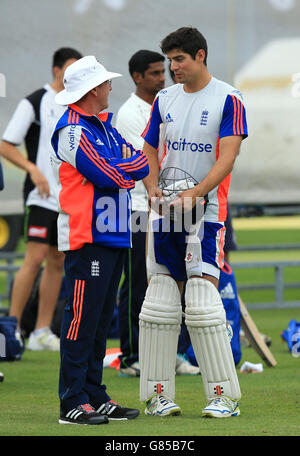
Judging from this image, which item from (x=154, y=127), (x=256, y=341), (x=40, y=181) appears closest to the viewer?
(x=154, y=127)

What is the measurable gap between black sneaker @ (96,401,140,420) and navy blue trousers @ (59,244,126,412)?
0.15 meters

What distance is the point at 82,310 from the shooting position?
16.2 feet

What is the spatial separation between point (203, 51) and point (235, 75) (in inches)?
181

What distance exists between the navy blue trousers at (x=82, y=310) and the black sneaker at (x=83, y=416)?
28 mm

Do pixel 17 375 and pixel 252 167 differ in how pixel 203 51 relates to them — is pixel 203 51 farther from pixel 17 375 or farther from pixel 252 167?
pixel 252 167

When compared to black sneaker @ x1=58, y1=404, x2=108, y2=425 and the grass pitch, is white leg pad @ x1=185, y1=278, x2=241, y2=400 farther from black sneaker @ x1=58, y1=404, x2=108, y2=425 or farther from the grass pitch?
black sneaker @ x1=58, y1=404, x2=108, y2=425

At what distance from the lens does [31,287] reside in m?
8.07

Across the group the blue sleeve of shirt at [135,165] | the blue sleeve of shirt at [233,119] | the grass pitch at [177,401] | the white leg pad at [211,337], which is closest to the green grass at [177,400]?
the grass pitch at [177,401]

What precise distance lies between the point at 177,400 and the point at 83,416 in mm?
971

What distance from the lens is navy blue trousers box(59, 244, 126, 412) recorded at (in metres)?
4.93

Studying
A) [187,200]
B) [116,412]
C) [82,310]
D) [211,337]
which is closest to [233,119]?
[187,200]

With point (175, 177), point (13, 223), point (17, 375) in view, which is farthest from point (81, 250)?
point (13, 223)

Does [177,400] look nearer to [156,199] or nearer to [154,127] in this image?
[156,199]

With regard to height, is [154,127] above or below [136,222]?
above
